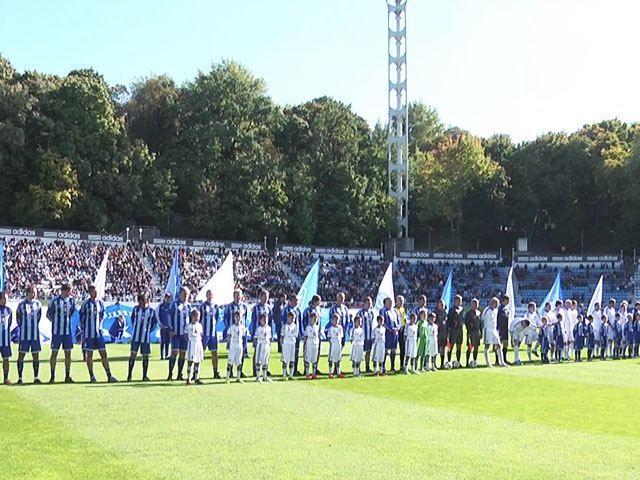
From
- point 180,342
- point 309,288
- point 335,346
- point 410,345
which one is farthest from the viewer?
point 309,288

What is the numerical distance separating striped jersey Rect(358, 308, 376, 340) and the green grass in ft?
11.1

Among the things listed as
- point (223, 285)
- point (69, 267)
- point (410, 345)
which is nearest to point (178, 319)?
point (410, 345)

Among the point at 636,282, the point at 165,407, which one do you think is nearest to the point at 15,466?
the point at 165,407

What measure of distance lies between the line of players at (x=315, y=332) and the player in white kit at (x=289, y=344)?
0.03m

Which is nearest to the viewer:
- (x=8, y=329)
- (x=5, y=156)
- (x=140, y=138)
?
(x=8, y=329)

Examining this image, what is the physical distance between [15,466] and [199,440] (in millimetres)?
2523

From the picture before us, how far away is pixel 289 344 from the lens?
20438mm

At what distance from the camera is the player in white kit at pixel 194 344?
61.0 ft

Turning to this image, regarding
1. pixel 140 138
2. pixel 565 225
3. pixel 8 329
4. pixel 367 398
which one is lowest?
pixel 367 398

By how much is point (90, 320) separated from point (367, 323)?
7.62m

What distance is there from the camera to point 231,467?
9.52m

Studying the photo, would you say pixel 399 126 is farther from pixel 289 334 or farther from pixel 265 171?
pixel 289 334

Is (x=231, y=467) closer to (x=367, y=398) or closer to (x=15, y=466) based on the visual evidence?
(x=15, y=466)

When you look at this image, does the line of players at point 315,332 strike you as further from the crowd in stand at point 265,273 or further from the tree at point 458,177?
the tree at point 458,177
